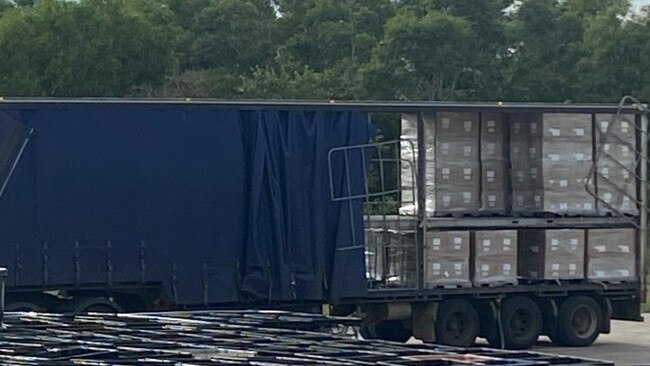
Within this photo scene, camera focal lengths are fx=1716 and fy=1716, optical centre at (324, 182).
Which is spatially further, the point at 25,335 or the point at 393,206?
the point at 393,206

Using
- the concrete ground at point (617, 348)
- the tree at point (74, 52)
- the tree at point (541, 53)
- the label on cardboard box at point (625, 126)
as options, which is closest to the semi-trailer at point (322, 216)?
the label on cardboard box at point (625, 126)

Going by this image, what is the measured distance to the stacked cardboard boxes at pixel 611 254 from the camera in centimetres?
2372

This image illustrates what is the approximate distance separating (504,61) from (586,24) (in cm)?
381

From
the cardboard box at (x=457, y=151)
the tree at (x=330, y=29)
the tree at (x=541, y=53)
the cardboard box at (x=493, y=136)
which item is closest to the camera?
the cardboard box at (x=457, y=151)

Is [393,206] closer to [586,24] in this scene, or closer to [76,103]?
[76,103]

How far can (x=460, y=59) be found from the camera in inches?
2240

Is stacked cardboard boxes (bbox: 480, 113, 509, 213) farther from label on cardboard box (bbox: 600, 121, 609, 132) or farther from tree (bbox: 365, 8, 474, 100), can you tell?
tree (bbox: 365, 8, 474, 100)

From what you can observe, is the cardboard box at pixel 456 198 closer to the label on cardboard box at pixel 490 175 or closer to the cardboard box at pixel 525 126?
the label on cardboard box at pixel 490 175

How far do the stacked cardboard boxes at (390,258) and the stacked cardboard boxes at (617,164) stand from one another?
2.86 m

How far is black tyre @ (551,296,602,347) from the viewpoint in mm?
23734

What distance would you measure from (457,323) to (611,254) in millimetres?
2457

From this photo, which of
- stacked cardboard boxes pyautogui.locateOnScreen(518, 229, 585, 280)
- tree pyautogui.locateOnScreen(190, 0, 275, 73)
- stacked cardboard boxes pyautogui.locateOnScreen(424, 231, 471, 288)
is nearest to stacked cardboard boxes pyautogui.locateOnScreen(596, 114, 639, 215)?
stacked cardboard boxes pyautogui.locateOnScreen(518, 229, 585, 280)

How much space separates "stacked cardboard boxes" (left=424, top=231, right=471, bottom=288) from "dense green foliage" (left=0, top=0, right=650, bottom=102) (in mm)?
27773

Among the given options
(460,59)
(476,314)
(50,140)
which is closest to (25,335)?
(50,140)
